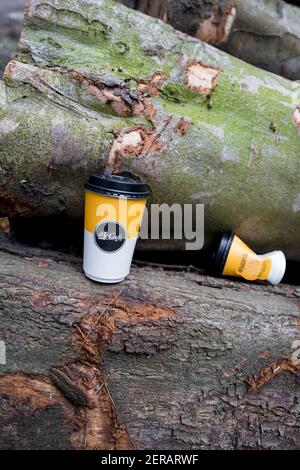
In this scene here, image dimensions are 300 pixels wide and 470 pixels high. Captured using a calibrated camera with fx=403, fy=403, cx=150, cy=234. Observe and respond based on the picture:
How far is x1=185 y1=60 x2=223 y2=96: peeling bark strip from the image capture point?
1.62 meters

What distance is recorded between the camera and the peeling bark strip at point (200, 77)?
63.8 inches

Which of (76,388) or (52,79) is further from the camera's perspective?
(52,79)

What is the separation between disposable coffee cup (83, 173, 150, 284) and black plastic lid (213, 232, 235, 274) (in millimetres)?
404

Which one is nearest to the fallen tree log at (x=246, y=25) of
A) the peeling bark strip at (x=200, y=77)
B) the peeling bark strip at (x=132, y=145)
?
the peeling bark strip at (x=200, y=77)

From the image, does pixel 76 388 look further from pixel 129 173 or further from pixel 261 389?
pixel 129 173

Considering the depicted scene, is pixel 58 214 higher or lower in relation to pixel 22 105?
lower

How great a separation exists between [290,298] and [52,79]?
1247 mm

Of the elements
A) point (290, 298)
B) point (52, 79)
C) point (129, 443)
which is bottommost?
point (129, 443)

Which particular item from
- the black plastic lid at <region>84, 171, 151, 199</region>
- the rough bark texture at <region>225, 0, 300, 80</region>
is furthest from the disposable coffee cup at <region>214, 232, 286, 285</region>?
the rough bark texture at <region>225, 0, 300, 80</region>

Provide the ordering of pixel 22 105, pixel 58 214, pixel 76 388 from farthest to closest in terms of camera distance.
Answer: pixel 58 214
pixel 22 105
pixel 76 388

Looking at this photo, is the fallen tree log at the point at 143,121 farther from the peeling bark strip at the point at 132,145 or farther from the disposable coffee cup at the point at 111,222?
the disposable coffee cup at the point at 111,222

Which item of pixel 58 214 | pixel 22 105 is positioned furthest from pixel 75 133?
pixel 58 214

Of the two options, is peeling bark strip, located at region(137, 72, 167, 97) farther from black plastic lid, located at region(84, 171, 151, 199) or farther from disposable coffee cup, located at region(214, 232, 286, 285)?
disposable coffee cup, located at region(214, 232, 286, 285)

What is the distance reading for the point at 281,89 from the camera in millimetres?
1745
